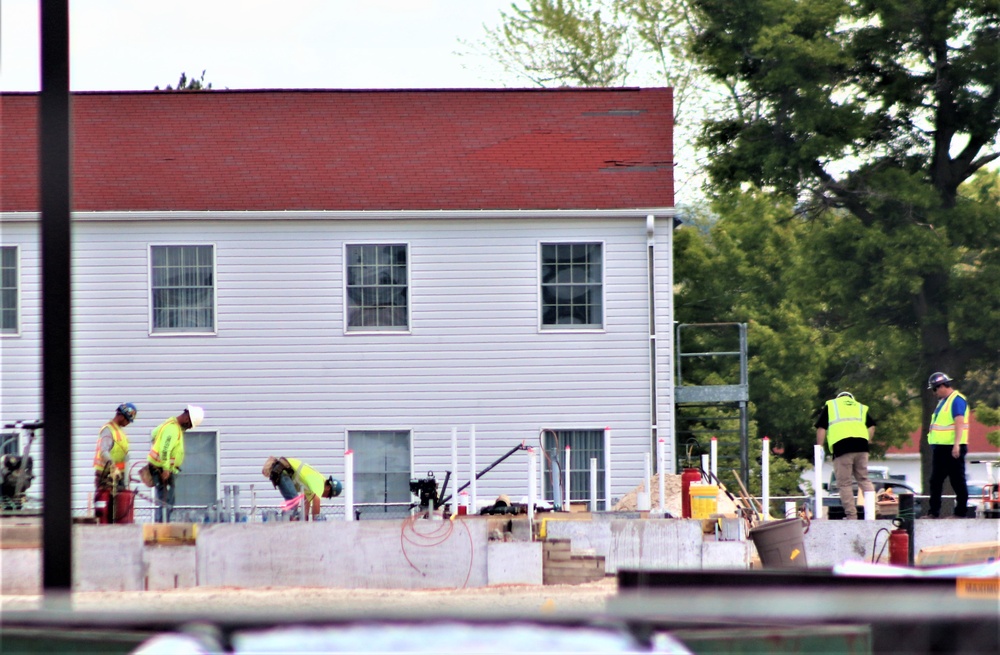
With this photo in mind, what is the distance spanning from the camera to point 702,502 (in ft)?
58.9

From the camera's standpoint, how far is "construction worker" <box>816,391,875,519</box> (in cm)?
1784

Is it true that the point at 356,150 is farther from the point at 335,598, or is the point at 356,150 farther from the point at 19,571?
the point at 335,598

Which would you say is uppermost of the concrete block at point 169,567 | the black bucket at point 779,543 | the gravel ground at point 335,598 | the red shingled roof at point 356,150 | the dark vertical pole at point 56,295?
the red shingled roof at point 356,150

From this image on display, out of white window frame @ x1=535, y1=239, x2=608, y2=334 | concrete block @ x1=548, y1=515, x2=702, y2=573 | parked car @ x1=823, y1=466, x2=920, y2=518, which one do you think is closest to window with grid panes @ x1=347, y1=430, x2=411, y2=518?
white window frame @ x1=535, y1=239, x2=608, y2=334

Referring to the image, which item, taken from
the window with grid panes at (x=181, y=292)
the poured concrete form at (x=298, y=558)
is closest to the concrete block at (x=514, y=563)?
the poured concrete form at (x=298, y=558)

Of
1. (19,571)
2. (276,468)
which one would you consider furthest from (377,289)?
(19,571)

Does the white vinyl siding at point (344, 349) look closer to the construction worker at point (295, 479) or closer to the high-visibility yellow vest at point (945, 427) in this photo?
the construction worker at point (295, 479)

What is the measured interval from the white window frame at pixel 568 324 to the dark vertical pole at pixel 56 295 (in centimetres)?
1730

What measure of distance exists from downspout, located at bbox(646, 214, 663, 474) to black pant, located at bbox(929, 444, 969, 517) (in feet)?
21.5

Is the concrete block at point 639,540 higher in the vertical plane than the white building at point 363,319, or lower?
lower

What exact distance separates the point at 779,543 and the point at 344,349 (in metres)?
11.0

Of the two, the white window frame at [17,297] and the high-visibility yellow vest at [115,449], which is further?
the white window frame at [17,297]

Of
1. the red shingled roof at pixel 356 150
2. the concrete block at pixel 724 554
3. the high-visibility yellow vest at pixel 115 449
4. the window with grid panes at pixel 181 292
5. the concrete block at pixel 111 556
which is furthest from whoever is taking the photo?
the red shingled roof at pixel 356 150

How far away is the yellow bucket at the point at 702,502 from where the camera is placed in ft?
58.9
